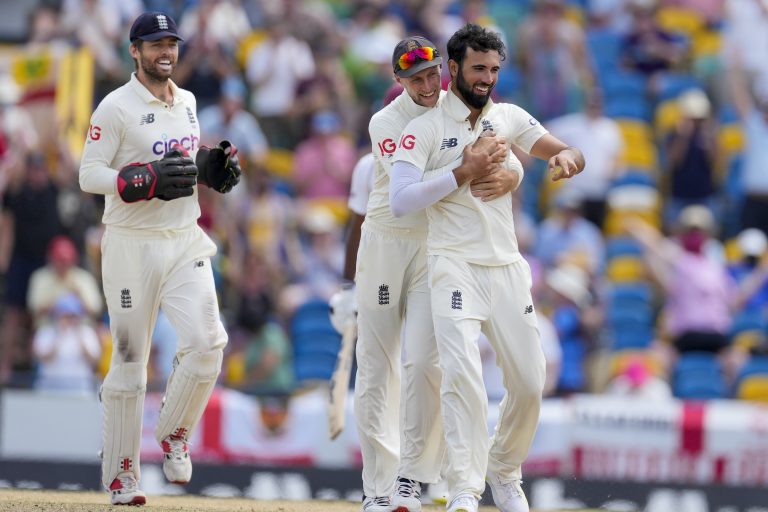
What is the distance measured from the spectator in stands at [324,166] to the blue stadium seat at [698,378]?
3834 mm

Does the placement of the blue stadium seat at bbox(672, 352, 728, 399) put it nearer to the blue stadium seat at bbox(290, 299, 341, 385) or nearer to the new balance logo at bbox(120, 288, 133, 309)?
the blue stadium seat at bbox(290, 299, 341, 385)

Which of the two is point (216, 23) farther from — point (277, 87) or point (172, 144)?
point (172, 144)

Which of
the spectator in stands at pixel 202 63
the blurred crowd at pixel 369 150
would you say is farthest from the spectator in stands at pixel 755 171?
the spectator in stands at pixel 202 63

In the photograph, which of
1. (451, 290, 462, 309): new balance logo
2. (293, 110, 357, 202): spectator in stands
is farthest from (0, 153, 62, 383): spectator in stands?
(451, 290, 462, 309): new balance logo

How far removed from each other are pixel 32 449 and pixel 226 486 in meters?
1.71

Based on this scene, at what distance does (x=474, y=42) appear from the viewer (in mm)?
7754

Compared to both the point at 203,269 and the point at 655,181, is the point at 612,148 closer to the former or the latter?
the point at 655,181

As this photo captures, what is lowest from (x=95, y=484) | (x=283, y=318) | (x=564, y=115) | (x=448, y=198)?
(x=95, y=484)

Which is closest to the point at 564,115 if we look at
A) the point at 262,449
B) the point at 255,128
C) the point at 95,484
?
the point at 255,128

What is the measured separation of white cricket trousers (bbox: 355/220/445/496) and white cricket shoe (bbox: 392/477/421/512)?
0.04m

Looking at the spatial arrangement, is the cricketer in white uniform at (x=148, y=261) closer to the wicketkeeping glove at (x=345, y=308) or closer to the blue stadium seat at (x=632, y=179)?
the wicketkeeping glove at (x=345, y=308)

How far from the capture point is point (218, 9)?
16250 millimetres

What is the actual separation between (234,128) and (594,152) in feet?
12.0

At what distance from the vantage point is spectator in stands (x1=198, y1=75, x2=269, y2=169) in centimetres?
1502
